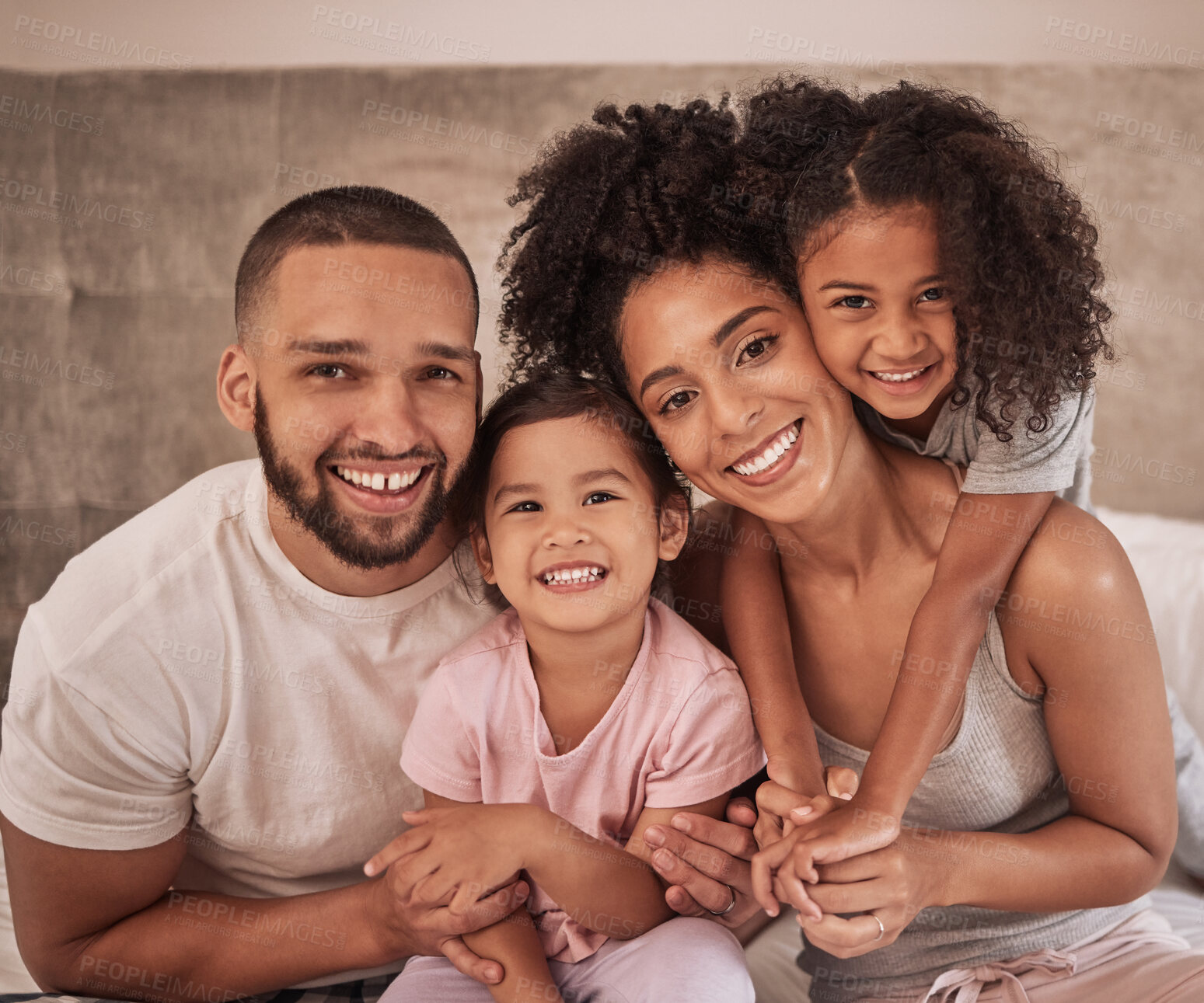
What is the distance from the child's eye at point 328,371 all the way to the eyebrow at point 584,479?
23 cm

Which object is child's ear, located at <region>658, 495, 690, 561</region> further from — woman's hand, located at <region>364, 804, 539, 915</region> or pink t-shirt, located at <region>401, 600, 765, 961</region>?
woman's hand, located at <region>364, 804, 539, 915</region>

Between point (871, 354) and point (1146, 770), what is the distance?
0.57 metres

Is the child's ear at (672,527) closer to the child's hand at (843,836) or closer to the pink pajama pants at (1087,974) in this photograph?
the child's hand at (843,836)

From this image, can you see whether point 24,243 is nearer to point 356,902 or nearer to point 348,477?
point 348,477

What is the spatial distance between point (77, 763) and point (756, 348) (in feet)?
3.03

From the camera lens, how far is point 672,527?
49.3 inches

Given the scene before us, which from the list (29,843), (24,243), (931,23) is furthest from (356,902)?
(931,23)

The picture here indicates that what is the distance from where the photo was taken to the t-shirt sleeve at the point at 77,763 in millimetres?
1151

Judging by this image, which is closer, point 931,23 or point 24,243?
point 24,243

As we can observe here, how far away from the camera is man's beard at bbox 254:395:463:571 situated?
1160 mm

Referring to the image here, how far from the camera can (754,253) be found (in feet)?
3.78

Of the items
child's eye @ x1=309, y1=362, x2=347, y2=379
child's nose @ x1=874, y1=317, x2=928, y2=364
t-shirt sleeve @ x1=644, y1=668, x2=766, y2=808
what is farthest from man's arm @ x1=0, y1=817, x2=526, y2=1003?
child's nose @ x1=874, y1=317, x2=928, y2=364

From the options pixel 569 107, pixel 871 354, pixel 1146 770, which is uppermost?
pixel 569 107

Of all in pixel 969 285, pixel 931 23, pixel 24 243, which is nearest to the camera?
pixel 969 285
